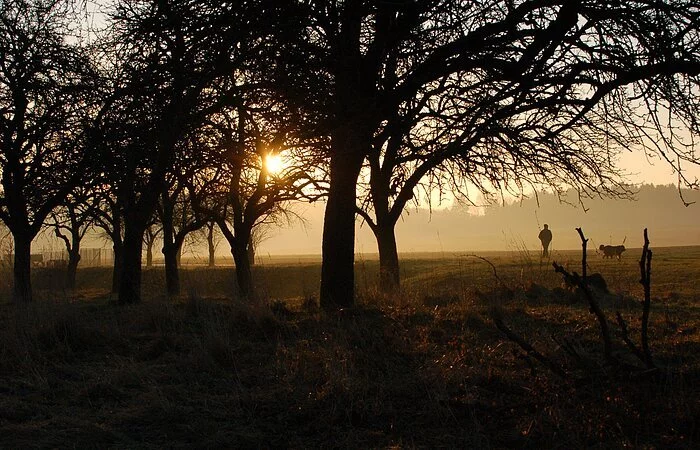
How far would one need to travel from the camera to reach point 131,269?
12.1 metres

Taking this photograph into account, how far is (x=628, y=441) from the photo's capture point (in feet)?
9.59

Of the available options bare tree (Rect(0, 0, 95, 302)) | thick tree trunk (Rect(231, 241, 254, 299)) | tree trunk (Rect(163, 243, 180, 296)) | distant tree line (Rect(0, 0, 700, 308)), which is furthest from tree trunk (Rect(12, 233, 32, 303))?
distant tree line (Rect(0, 0, 700, 308))

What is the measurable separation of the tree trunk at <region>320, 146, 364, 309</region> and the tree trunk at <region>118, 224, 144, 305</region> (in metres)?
4.65

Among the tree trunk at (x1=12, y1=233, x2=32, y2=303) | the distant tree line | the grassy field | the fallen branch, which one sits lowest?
the grassy field

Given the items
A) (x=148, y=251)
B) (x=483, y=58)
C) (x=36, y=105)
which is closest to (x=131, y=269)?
(x=36, y=105)

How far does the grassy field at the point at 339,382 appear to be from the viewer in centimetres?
323

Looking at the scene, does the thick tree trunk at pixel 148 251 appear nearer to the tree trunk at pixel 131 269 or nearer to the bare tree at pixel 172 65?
the tree trunk at pixel 131 269

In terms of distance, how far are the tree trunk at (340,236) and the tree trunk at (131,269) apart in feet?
15.3

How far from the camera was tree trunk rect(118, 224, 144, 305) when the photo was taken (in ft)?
37.9

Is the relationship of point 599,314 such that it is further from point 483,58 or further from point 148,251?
point 148,251

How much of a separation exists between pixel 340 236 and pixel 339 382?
4710 millimetres

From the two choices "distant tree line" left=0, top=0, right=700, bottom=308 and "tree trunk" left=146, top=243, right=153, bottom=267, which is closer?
"distant tree line" left=0, top=0, right=700, bottom=308

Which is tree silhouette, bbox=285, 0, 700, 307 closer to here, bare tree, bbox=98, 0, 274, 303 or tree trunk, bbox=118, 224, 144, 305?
bare tree, bbox=98, 0, 274, 303

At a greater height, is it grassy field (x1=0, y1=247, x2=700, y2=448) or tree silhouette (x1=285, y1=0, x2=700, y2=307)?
tree silhouette (x1=285, y1=0, x2=700, y2=307)
